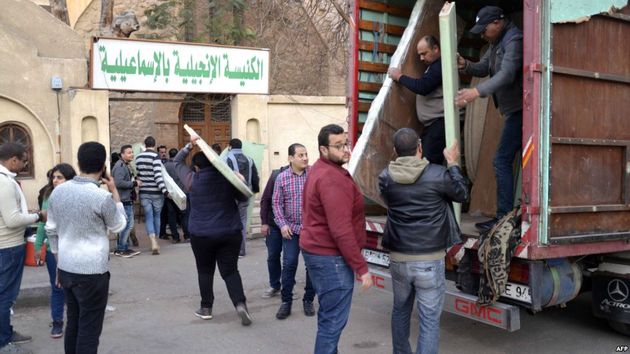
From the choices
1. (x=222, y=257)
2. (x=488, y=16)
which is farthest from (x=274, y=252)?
(x=488, y=16)

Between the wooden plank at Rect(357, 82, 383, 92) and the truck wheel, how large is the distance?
9.61ft

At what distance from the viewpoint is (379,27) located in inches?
227

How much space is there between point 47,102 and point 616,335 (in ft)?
27.5

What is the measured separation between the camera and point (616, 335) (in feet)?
17.1

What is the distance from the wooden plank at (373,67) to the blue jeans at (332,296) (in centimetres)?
246

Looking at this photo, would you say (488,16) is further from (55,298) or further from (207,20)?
(207,20)

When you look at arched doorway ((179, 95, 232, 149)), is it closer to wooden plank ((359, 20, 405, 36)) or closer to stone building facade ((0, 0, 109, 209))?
stone building facade ((0, 0, 109, 209))

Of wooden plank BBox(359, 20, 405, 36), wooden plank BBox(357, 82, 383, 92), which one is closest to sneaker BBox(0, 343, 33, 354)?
wooden plank BBox(357, 82, 383, 92)

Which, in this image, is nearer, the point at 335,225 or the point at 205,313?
the point at 335,225

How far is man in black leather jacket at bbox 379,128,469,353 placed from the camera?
382 cm

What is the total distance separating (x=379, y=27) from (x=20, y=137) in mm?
6340

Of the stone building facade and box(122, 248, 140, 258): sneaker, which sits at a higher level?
the stone building facade

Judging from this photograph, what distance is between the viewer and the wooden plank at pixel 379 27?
5.67 m

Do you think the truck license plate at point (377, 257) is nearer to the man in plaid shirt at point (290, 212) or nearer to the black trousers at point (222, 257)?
the man in plaid shirt at point (290, 212)
